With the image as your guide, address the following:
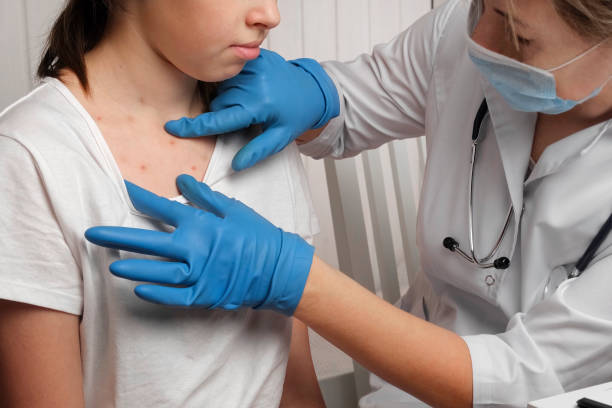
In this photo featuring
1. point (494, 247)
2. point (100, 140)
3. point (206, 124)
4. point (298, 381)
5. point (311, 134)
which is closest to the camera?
point (100, 140)

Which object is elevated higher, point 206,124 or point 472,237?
point 206,124

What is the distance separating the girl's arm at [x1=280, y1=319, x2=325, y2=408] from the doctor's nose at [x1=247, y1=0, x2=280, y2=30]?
0.60 metres

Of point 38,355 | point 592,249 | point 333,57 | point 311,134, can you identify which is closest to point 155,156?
point 38,355

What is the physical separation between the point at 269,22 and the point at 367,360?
0.57 meters

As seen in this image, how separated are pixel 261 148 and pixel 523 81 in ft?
1.48

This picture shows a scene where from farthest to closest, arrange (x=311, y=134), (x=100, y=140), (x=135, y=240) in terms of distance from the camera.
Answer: (x=311, y=134)
(x=100, y=140)
(x=135, y=240)

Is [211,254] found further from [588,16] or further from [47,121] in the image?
[588,16]

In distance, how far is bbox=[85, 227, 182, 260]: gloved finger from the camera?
84 cm

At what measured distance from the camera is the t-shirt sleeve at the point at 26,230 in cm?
89

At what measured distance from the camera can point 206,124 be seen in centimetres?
108

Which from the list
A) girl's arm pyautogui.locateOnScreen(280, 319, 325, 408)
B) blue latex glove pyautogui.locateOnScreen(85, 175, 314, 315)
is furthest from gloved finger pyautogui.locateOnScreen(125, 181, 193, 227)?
girl's arm pyautogui.locateOnScreen(280, 319, 325, 408)

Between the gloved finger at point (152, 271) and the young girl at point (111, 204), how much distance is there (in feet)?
0.30

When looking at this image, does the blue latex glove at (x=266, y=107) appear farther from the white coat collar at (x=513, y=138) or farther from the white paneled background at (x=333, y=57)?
the white paneled background at (x=333, y=57)

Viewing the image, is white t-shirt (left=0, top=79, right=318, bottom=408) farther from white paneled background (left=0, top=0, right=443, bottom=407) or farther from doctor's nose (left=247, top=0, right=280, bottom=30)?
white paneled background (left=0, top=0, right=443, bottom=407)
